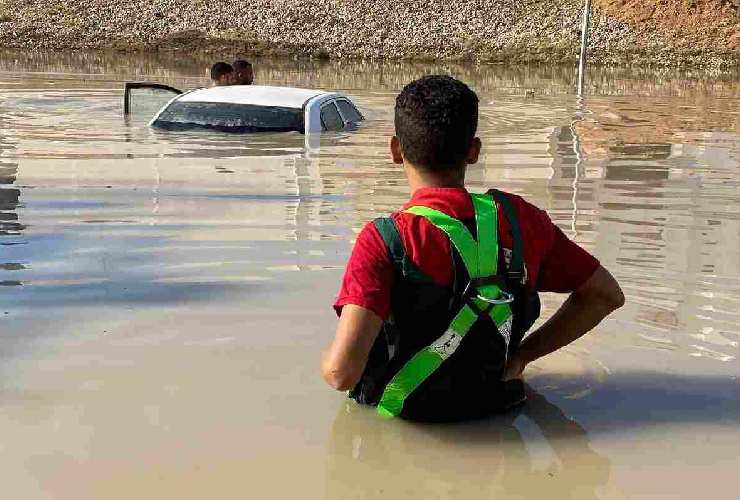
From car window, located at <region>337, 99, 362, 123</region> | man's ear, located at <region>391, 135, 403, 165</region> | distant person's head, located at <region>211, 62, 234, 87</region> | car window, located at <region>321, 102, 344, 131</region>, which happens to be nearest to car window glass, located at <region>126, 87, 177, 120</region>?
distant person's head, located at <region>211, 62, 234, 87</region>

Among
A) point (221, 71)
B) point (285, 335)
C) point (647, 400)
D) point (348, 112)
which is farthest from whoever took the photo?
point (348, 112)

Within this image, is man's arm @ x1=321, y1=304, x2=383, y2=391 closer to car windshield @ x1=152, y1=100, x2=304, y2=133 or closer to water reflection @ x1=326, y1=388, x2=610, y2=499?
water reflection @ x1=326, y1=388, x2=610, y2=499

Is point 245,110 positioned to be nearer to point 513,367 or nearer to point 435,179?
point 513,367

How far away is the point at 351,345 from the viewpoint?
10.6ft

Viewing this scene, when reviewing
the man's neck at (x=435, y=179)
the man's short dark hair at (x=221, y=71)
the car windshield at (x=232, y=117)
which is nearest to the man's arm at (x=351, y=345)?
the man's neck at (x=435, y=179)

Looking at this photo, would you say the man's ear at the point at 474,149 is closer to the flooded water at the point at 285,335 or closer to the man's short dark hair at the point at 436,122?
the man's short dark hair at the point at 436,122

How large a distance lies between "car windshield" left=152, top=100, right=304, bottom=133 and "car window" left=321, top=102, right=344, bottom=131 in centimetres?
47

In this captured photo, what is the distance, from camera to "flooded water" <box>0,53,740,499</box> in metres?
3.48

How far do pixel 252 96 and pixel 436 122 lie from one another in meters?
8.91

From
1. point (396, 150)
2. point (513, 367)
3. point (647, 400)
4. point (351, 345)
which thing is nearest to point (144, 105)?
point (647, 400)

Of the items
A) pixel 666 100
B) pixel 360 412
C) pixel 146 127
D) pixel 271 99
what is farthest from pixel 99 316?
pixel 666 100

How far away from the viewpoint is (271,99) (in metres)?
11.9

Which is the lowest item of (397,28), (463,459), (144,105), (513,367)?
(463,459)

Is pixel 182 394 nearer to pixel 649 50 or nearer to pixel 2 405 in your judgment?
pixel 2 405
